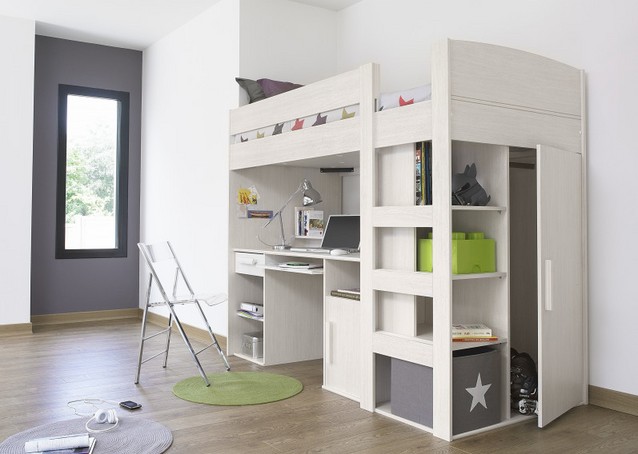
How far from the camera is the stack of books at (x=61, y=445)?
2678 millimetres

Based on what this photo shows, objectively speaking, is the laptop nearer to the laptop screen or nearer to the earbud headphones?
the laptop screen

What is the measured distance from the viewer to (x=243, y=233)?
16.0ft

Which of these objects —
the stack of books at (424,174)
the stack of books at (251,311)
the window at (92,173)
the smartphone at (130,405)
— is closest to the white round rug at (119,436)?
the smartphone at (130,405)

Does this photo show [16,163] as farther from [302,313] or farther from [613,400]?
[613,400]

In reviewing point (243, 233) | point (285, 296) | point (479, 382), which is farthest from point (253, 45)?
point (479, 382)

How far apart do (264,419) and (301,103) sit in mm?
1955

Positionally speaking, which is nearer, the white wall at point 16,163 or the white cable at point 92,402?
the white cable at point 92,402

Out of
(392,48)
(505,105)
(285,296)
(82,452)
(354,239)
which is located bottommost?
(82,452)

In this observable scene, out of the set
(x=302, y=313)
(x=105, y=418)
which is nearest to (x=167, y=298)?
(x=105, y=418)

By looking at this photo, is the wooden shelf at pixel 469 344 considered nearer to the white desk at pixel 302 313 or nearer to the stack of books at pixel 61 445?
the white desk at pixel 302 313

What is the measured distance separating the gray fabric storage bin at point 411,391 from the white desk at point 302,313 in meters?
0.41

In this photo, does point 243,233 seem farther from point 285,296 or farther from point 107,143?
point 107,143

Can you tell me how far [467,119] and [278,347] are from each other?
2228 mm

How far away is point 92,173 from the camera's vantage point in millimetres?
6512
